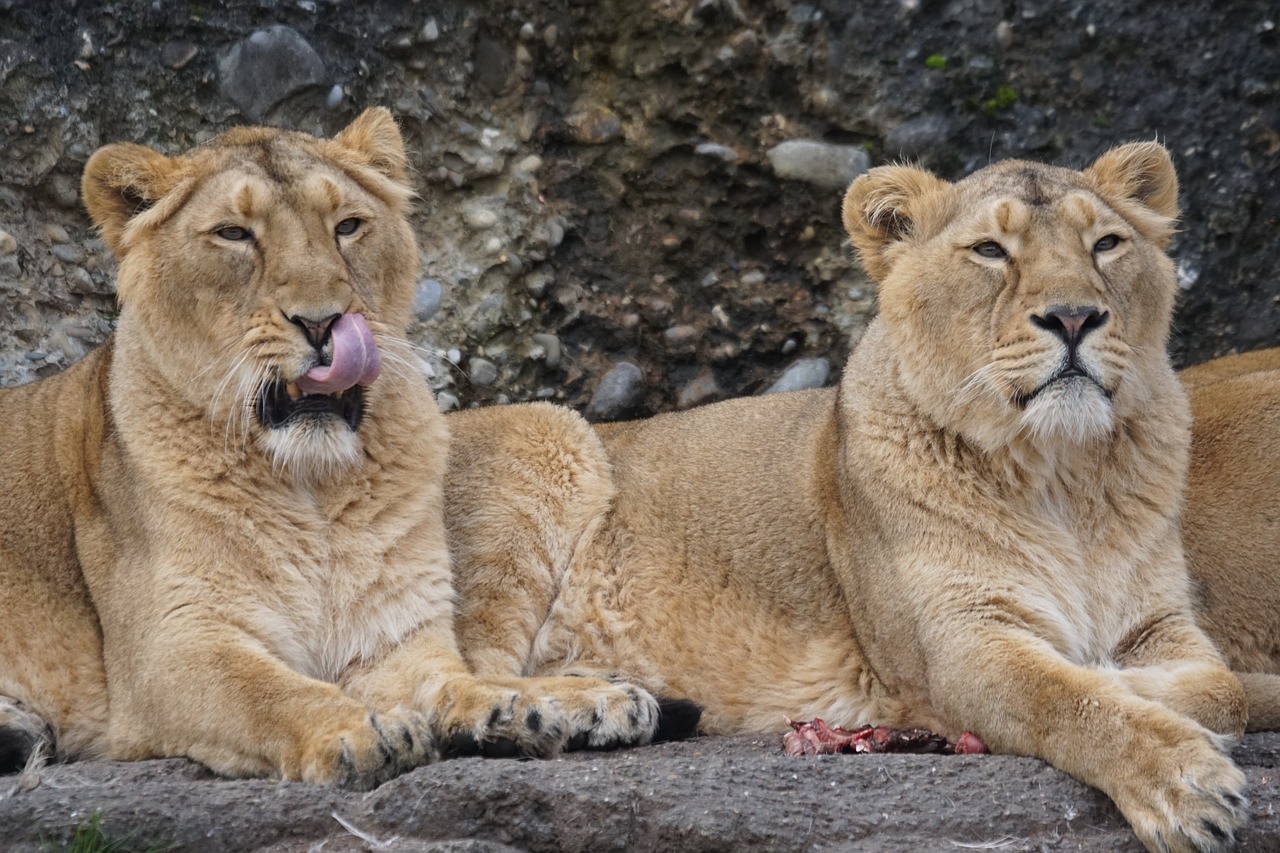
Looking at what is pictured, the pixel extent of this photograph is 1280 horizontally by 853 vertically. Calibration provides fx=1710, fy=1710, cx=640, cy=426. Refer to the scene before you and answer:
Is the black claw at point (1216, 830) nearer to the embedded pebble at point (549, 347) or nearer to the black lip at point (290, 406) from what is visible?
the black lip at point (290, 406)

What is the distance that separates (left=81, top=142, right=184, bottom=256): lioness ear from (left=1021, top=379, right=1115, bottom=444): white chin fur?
2.28m

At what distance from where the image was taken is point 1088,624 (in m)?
4.34

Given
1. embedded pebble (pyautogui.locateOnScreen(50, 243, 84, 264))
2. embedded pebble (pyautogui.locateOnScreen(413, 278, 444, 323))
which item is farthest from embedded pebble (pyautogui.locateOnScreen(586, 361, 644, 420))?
embedded pebble (pyautogui.locateOnScreen(50, 243, 84, 264))

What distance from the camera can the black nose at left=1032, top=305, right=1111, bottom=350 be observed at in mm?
4062

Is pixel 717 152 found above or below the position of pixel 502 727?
above

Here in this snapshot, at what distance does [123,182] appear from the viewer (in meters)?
4.45

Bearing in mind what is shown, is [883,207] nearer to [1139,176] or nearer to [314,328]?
[1139,176]

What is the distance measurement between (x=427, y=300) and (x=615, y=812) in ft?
10.9

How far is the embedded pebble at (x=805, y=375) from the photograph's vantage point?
21.6 feet

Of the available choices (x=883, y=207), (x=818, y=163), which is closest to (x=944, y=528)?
(x=883, y=207)

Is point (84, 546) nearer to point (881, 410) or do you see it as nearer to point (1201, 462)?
point (881, 410)

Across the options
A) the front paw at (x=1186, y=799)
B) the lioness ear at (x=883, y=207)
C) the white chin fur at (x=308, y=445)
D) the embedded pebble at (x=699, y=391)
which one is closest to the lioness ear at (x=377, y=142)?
the white chin fur at (x=308, y=445)

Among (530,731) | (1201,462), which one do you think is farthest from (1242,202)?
(530,731)

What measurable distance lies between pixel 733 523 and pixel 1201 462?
55.5 inches
